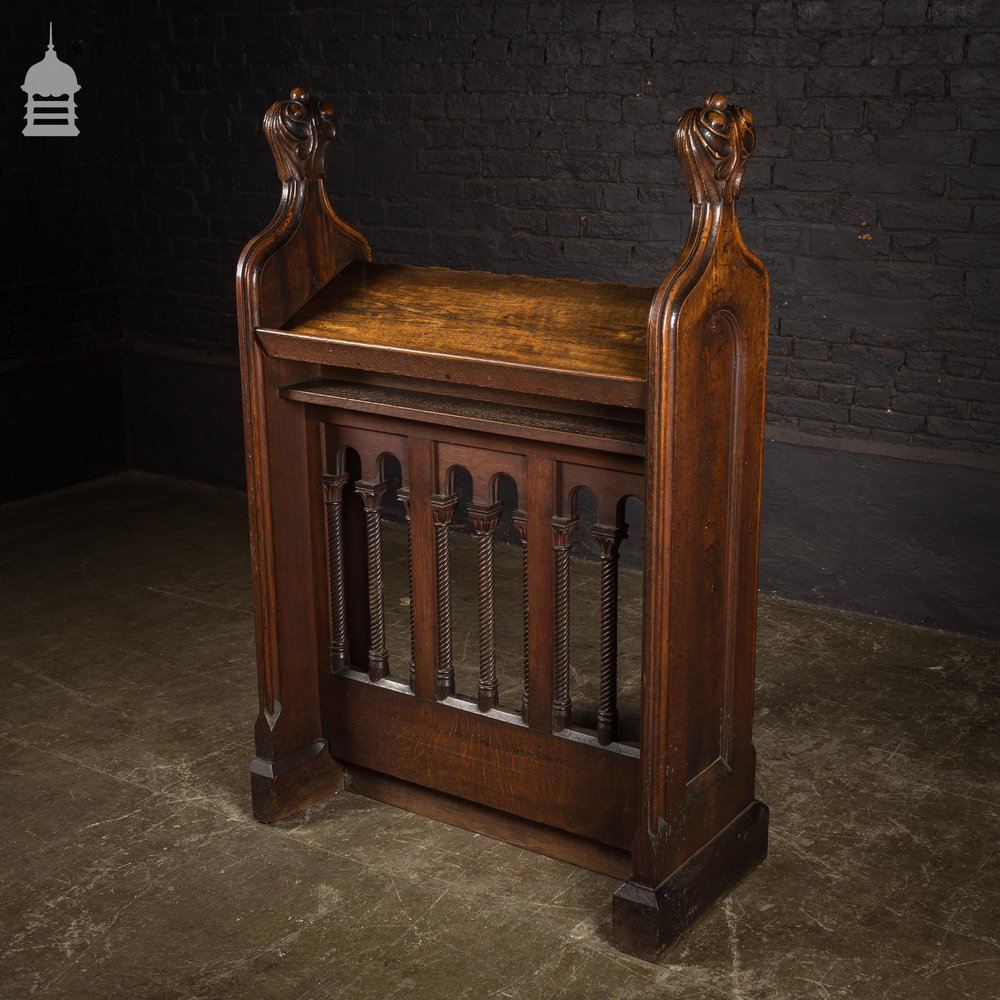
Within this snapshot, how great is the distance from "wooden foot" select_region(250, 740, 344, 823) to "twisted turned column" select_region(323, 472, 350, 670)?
0.22 m

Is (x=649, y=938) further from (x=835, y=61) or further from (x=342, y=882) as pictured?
(x=835, y=61)

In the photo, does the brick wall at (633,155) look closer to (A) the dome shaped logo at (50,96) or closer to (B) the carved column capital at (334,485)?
(A) the dome shaped logo at (50,96)

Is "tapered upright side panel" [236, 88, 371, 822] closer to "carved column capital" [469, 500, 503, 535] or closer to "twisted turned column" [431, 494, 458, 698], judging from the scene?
"twisted turned column" [431, 494, 458, 698]

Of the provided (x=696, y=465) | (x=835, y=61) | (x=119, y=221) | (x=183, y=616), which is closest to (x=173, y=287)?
(x=119, y=221)

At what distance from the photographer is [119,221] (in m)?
6.27

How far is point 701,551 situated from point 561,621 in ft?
1.29

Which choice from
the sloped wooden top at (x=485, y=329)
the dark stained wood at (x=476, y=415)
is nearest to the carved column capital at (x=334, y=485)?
the dark stained wood at (x=476, y=415)

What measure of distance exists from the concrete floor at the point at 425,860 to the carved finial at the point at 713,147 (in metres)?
1.46

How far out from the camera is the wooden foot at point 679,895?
110 inches

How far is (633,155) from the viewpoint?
484 centimetres

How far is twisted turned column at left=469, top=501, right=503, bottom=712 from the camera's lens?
10.2ft

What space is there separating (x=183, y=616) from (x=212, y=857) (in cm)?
156

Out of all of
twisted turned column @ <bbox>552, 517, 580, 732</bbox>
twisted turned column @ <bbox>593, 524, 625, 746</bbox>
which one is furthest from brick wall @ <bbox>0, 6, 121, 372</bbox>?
twisted turned column @ <bbox>593, 524, 625, 746</bbox>

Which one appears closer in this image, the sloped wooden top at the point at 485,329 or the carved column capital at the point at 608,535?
the sloped wooden top at the point at 485,329
